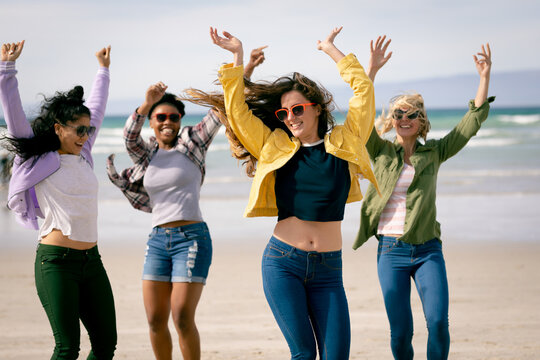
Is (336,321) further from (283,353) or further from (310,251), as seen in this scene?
(283,353)

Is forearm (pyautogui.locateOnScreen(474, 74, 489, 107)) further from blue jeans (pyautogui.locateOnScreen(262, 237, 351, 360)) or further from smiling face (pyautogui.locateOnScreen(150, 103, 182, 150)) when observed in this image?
smiling face (pyautogui.locateOnScreen(150, 103, 182, 150))

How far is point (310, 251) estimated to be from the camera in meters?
4.28

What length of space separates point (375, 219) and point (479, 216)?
1009 cm

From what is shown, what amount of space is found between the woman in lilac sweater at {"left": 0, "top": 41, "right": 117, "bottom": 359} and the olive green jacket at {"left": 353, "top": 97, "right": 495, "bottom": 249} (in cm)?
192

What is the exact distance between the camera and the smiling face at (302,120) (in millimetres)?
4465

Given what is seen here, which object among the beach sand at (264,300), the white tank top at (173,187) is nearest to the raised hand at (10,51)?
the white tank top at (173,187)

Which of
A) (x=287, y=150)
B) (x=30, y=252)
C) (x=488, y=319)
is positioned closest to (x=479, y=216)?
(x=488, y=319)

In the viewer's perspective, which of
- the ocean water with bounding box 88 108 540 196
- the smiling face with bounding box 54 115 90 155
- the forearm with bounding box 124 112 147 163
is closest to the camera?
the smiling face with bounding box 54 115 90 155

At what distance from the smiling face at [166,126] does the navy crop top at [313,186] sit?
4.78ft

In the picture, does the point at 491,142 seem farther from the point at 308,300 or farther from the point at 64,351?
the point at 64,351

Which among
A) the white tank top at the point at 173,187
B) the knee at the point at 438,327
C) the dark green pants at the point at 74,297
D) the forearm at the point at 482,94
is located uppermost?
the forearm at the point at 482,94

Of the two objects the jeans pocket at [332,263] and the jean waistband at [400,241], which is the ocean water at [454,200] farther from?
the jeans pocket at [332,263]

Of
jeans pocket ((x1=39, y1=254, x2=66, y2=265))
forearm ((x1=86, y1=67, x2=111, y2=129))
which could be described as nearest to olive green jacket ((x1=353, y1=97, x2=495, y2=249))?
forearm ((x1=86, y1=67, x2=111, y2=129))

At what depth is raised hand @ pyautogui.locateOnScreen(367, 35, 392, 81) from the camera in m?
4.96
